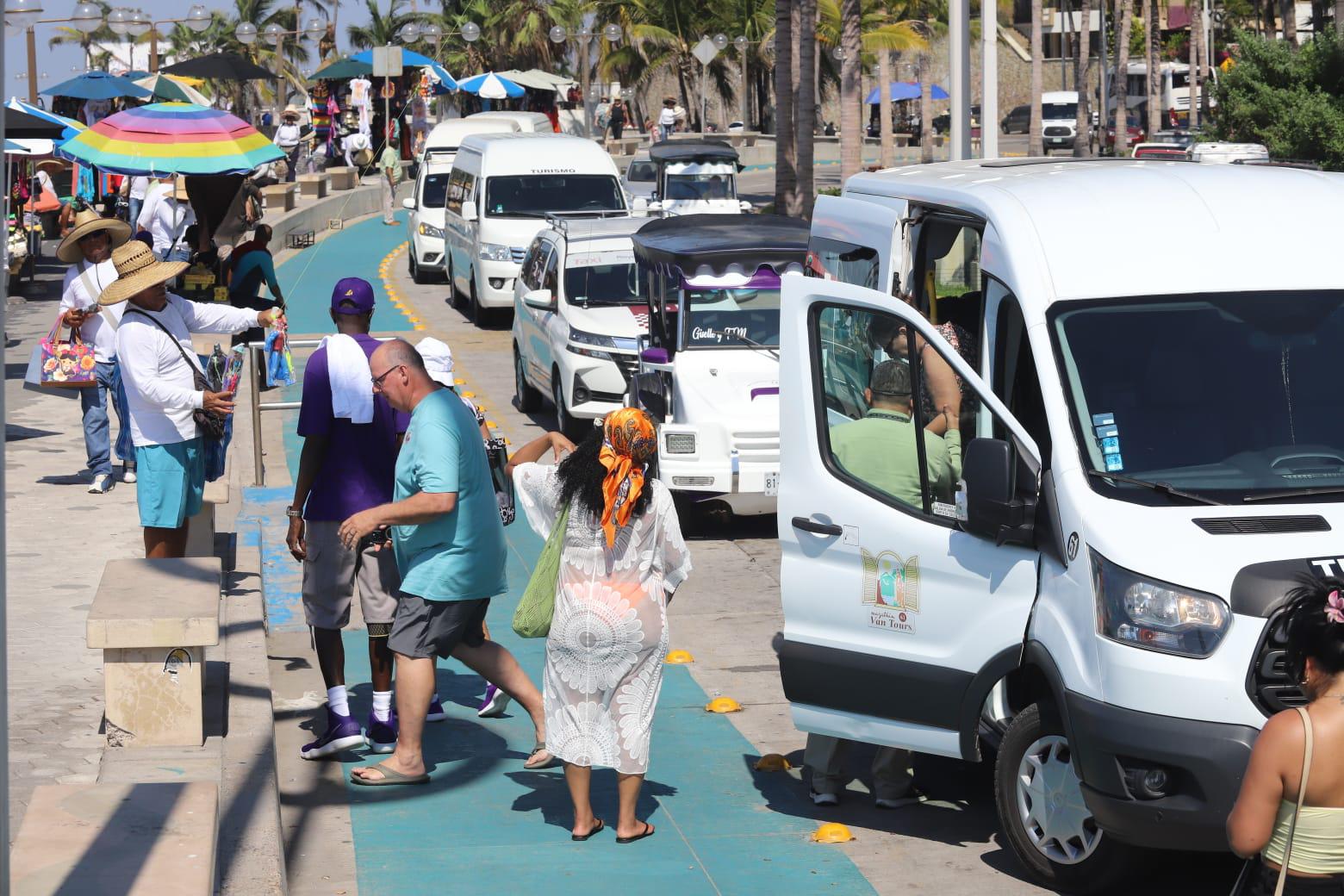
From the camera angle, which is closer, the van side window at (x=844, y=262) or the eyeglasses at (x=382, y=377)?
the eyeglasses at (x=382, y=377)

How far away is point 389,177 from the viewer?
4119 cm

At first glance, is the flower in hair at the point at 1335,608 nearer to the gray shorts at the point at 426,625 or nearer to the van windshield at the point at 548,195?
the gray shorts at the point at 426,625

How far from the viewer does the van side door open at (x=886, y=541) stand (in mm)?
6203

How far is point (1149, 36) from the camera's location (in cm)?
6059

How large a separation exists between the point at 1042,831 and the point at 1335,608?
228 cm

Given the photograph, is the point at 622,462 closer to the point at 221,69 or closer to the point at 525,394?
the point at 525,394

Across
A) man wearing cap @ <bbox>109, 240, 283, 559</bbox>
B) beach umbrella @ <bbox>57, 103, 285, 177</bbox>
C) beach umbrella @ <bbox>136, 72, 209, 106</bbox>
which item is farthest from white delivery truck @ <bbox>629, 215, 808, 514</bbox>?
beach umbrella @ <bbox>136, 72, 209, 106</bbox>

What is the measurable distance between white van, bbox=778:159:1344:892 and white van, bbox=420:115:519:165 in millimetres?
24722

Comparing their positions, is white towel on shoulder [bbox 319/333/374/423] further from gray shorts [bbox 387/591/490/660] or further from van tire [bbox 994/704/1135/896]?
van tire [bbox 994/704/1135/896]

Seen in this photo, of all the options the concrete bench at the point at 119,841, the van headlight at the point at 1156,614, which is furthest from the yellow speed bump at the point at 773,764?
the concrete bench at the point at 119,841

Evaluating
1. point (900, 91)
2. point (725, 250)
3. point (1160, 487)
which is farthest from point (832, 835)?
point (900, 91)

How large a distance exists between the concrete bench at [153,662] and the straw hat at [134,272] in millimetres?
1608

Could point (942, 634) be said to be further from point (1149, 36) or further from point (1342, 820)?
point (1149, 36)

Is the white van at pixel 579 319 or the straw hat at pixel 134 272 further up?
the straw hat at pixel 134 272
